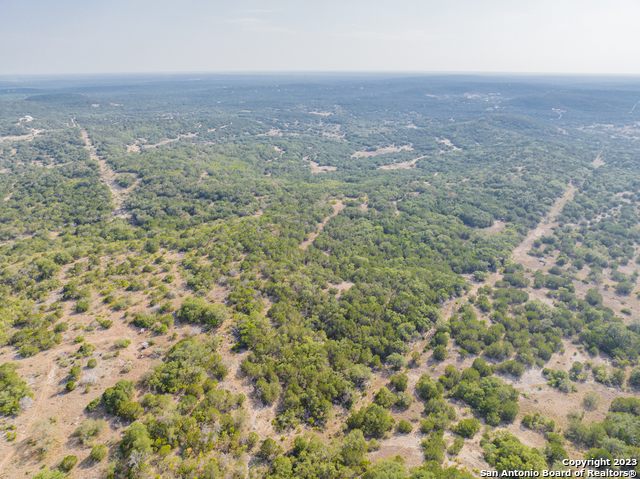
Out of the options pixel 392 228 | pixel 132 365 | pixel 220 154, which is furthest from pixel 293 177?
pixel 132 365

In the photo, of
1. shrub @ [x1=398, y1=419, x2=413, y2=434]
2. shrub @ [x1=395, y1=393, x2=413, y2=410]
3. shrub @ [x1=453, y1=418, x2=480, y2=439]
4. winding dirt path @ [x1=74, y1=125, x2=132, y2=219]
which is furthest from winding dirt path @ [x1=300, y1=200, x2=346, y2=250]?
winding dirt path @ [x1=74, y1=125, x2=132, y2=219]

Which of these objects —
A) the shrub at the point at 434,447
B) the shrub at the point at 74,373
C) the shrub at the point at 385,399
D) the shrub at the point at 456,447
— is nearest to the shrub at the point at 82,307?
the shrub at the point at 74,373

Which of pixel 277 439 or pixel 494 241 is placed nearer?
pixel 277 439

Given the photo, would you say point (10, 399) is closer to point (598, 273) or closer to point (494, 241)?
point (494, 241)

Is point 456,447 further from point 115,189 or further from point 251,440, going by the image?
point 115,189

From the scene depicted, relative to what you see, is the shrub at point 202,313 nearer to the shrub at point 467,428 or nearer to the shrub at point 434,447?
the shrub at point 434,447

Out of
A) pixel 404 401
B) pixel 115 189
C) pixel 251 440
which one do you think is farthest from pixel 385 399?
pixel 115 189
